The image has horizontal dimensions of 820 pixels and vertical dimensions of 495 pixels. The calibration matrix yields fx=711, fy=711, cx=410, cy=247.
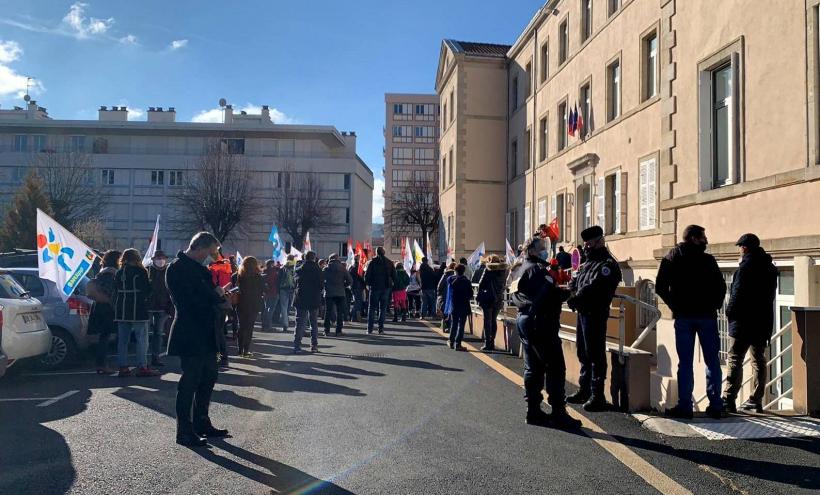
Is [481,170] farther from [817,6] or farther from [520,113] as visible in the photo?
[817,6]

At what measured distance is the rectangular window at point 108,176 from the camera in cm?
6325

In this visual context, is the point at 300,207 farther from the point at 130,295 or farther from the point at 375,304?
the point at 130,295

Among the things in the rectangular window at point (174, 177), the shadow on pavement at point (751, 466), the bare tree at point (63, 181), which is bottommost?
the shadow on pavement at point (751, 466)

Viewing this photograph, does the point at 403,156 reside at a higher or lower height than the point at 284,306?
higher

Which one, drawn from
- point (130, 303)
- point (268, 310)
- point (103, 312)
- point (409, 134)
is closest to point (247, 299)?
point (103, 312)

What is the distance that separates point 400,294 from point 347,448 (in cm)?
1454

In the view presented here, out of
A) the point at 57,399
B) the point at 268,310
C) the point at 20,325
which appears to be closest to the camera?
the point at 57,399

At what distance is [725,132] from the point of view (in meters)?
11.6

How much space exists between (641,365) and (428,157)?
99.6 metres

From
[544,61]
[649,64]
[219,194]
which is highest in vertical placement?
[544,61]

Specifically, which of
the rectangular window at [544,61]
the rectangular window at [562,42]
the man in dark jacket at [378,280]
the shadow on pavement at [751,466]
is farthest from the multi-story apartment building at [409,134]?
the shadow on pavement at [751,466]

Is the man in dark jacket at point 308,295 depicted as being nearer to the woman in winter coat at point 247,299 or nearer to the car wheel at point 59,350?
the woman in winter coat at point 247,299

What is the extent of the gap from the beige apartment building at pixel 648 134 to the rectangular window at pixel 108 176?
118 feet

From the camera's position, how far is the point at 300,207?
57.7m
